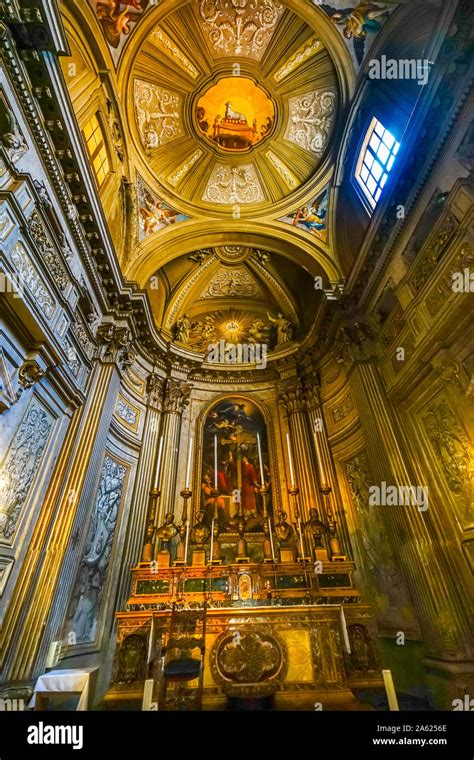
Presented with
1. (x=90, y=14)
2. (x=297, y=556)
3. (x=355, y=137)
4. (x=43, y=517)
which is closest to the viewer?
(x=43, y=517)

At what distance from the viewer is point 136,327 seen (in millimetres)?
9078

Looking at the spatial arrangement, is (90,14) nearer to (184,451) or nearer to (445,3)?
(445,3)

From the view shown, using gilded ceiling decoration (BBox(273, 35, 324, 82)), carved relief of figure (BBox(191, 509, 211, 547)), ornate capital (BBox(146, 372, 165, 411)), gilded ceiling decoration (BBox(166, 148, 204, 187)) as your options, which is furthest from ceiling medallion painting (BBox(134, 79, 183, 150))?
carved relief of figure (BBox(191, 509, 211, 547))

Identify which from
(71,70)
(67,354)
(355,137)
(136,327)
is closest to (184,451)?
(136,327)

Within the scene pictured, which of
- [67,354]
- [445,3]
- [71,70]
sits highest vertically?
[71,70]

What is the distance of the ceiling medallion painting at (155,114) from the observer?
30.9 ft

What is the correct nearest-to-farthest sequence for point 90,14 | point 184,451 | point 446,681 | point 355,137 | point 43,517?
point 446,681, point 43,517, point 90,14, point 355,137, point 184,451

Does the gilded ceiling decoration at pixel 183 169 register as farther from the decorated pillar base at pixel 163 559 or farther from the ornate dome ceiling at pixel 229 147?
the decorated pillar base at pixel 163 559

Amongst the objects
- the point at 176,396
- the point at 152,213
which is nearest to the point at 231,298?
the point at 152,213

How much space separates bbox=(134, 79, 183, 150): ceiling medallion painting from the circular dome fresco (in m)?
0.03

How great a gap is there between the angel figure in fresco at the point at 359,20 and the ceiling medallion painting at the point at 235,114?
8.04ft

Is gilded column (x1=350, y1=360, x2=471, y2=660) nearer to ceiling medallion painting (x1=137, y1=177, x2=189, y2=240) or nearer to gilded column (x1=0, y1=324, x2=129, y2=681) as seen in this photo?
gilded column (x1=0, y1=324, x2=129, y2=681)

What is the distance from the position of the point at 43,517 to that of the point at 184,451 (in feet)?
15.3

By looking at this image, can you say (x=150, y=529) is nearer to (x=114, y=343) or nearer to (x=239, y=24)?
(x=114, y=343)
